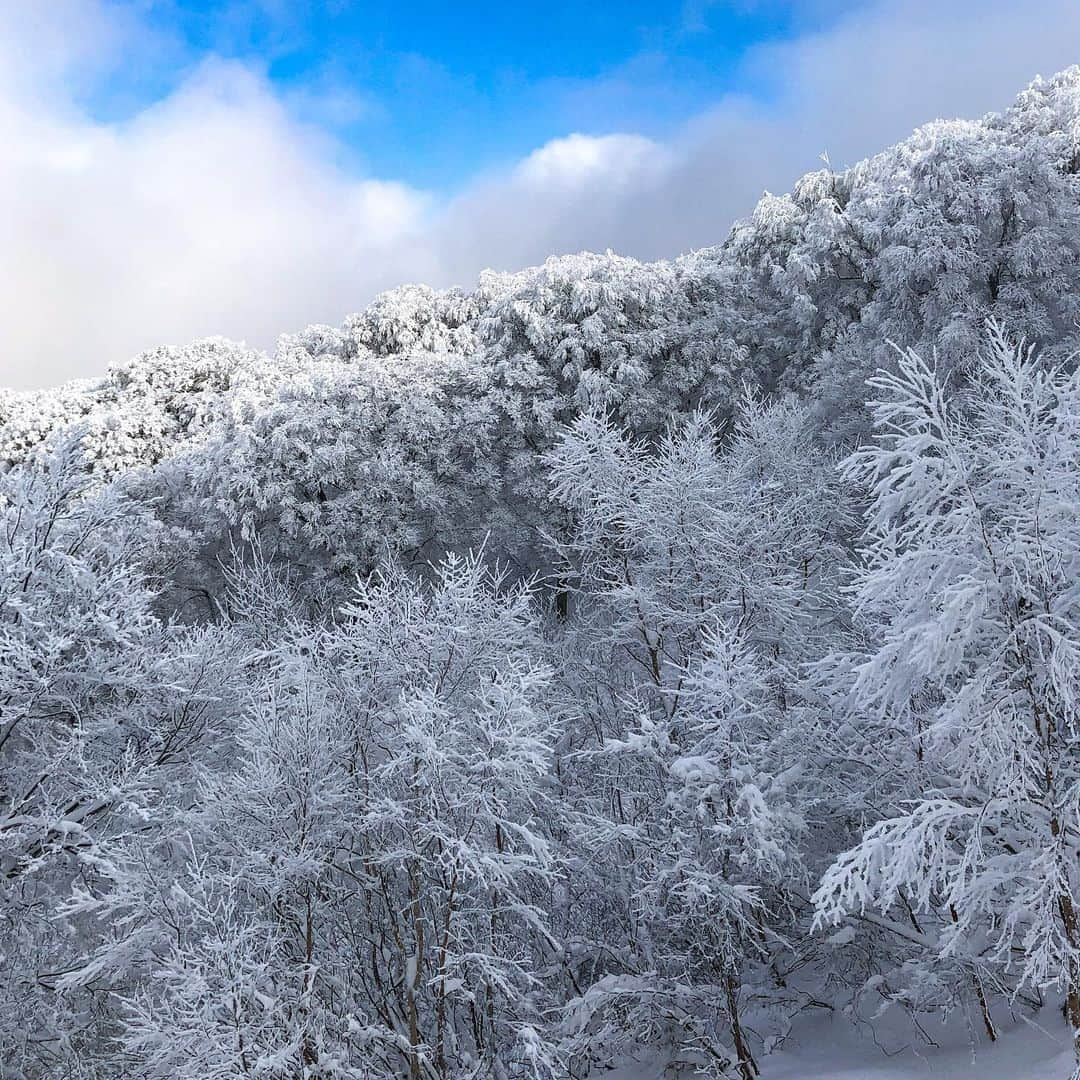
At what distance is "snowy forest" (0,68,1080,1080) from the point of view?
5574 mm

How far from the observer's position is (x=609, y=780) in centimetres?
1012

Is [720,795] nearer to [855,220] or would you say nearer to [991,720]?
[991,720]

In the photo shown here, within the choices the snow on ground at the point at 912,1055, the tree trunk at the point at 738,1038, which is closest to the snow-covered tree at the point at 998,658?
the snow on ground at the point at 912,1055

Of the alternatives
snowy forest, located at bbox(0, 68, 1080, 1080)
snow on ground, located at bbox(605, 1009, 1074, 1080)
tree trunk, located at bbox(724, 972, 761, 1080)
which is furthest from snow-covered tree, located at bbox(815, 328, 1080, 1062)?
tree trunk, located at bbox(724, 972, 761, 1080)

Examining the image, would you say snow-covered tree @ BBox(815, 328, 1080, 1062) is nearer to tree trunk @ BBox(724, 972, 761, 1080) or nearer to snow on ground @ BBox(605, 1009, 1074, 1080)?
snow on ground @ BBox(605, 1009, 1074, 1080)

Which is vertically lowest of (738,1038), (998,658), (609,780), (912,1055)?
(912,1055)

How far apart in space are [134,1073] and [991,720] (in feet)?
25.7

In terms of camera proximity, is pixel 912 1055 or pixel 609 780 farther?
pixel 609 780

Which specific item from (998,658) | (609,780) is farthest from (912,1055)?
(998,658)

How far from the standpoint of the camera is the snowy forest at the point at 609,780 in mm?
5574

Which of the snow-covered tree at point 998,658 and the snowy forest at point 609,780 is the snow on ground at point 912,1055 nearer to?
the snowy forest at point 609,780

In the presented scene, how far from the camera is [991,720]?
532cm

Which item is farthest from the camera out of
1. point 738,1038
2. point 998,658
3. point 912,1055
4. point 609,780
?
point 609,780

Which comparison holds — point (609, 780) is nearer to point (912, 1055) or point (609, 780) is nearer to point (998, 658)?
point (912, 1055)
